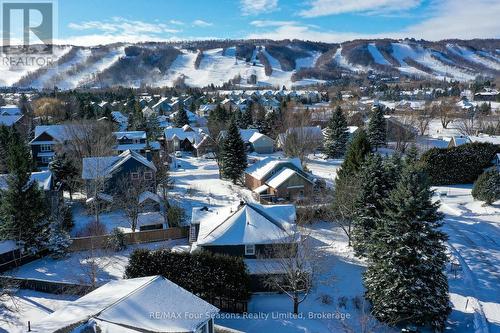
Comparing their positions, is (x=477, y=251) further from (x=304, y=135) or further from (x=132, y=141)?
(x=132, y=141)

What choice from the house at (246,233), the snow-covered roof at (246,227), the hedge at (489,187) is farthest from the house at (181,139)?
the hedge at (489,187)

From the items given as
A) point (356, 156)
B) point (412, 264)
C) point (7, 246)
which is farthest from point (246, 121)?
point (412, 264)

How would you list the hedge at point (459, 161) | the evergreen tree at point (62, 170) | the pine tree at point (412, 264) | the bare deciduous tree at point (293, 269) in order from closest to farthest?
the pine tree at point (412, 264) < the bare deciduous tree at point (293, 269) < the evergreen tree at point (62, 170) < the hedge at point (459, 161)

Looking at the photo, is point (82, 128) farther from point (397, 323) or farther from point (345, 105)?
point (345, 105)

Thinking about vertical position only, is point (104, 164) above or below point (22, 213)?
above

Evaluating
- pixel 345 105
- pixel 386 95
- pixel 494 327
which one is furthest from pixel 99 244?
pixel 386 95

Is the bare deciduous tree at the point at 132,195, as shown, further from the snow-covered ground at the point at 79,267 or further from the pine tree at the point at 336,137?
the pine tree at the point at 336,137

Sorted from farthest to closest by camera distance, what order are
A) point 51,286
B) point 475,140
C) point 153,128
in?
point 153,128
point 475,140
point 51,286
